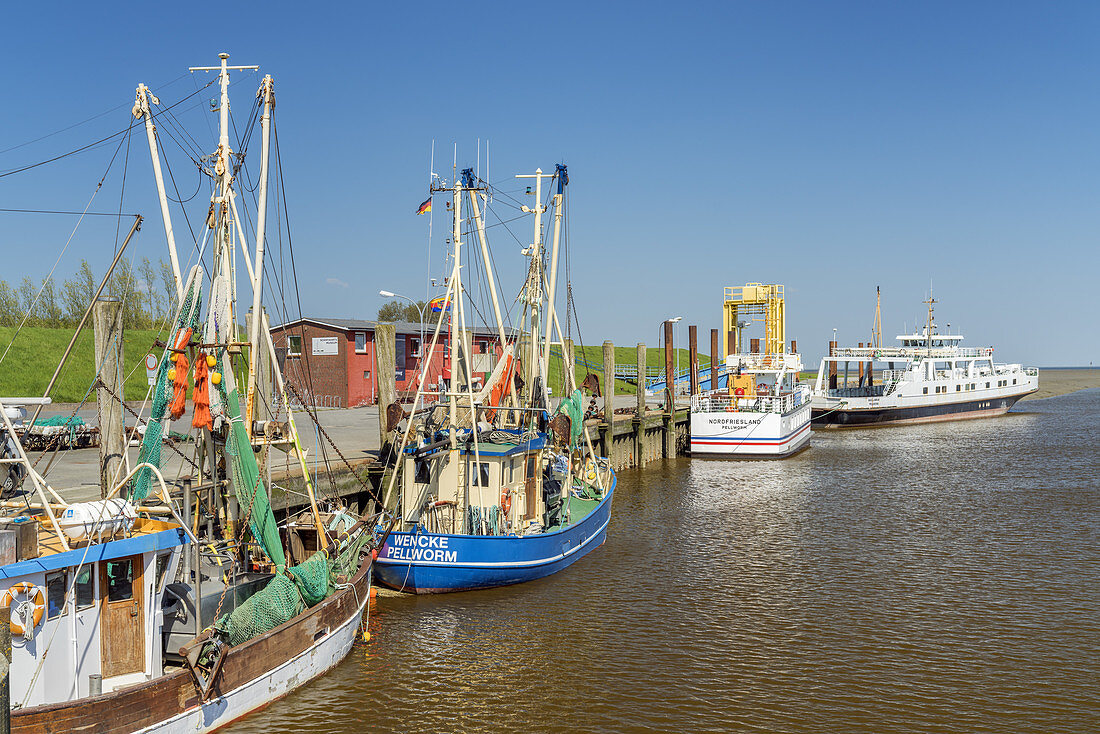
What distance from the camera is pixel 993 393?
74188 mm

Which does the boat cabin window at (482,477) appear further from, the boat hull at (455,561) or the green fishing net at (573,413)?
the green fishing net at (573,413)

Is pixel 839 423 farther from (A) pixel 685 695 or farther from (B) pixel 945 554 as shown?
(A) pixel 685 695

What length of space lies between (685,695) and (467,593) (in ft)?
21.2

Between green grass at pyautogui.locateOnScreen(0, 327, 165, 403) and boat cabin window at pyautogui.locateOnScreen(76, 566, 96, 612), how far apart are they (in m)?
34.3

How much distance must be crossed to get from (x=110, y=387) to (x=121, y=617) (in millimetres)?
5982

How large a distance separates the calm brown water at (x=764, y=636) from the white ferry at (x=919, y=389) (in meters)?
35.5

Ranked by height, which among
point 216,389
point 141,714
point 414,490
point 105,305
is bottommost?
point 141,714

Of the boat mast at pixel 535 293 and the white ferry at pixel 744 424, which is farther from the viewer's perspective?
the white ferry at pixel 744 424

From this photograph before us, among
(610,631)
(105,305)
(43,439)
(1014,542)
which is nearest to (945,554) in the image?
(1014,542)

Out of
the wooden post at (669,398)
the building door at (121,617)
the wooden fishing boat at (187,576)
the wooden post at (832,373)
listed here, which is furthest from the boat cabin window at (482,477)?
the wooden post at (832,373)

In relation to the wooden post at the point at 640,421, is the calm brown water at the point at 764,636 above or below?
below

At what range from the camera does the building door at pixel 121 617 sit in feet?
36.0

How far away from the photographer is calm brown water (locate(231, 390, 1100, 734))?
535 inches

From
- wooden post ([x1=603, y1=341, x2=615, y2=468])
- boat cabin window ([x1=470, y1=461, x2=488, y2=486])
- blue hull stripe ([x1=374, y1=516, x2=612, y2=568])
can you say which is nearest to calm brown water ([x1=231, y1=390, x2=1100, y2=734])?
blue hull stripe ([x1=374, y1=516, x2=612, y2=568])
